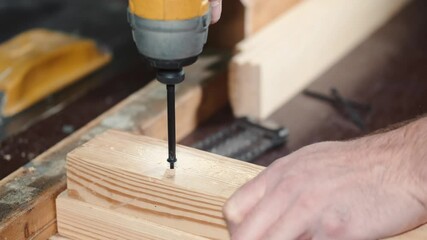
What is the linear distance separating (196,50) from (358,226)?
33 cm

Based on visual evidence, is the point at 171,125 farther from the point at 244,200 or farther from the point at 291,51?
the point at 291,51

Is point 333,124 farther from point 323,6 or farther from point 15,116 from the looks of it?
point 15,116

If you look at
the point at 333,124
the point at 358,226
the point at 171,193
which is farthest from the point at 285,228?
the point at 333,124

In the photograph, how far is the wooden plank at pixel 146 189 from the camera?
116 cm

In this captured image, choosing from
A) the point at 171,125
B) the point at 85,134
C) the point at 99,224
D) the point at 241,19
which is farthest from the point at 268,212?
the point at 241,19

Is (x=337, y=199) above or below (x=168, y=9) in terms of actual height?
below

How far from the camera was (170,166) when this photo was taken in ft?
4.00

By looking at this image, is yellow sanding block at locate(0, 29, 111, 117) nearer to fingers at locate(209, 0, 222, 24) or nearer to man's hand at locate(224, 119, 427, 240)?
fingers at locate(209, 0, 222, 24)

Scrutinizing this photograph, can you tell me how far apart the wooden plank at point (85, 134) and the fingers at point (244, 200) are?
36 cm

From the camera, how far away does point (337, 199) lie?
104cm

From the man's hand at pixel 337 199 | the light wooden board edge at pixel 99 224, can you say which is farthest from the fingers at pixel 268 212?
the light wooden board edge at pixel 99 224

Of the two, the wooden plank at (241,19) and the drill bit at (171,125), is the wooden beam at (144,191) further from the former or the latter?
the wooden plank at (241,19)

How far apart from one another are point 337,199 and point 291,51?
907 mm

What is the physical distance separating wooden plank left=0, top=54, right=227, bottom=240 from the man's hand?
1.22 feet
